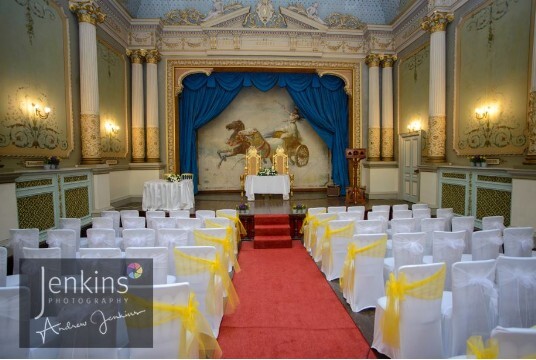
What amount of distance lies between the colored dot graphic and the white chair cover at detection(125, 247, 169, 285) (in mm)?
76

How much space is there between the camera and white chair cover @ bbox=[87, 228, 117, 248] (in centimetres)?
461

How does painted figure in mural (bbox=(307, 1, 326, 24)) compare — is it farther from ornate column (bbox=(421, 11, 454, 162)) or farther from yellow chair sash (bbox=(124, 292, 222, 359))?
yellow chair sash (bbox=(124, 292, 222, 359))

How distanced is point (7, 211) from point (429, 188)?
908 cm

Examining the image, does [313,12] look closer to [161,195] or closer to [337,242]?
[161,195]

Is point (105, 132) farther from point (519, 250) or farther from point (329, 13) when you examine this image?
point (519, 250)

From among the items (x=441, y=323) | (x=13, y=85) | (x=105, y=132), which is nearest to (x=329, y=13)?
(x=105, y=132)

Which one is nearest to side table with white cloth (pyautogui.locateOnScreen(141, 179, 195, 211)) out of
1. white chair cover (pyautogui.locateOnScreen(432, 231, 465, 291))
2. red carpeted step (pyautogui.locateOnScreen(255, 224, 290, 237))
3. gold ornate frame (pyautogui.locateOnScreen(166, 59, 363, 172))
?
red carpeted step (pyautogui.locateOnScreen(255, 224, 290, 237))

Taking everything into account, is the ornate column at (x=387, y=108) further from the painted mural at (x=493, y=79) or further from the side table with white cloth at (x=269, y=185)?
the side table with white cloth at (x=269, y=185)

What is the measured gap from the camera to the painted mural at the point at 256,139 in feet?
45.5

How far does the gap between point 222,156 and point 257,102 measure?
98.6 inches

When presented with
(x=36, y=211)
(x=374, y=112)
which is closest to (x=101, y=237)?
(x=36, y=211)

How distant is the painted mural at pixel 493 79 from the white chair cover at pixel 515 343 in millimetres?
6469

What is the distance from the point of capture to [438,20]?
363 inches

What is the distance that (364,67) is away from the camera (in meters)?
12.5
